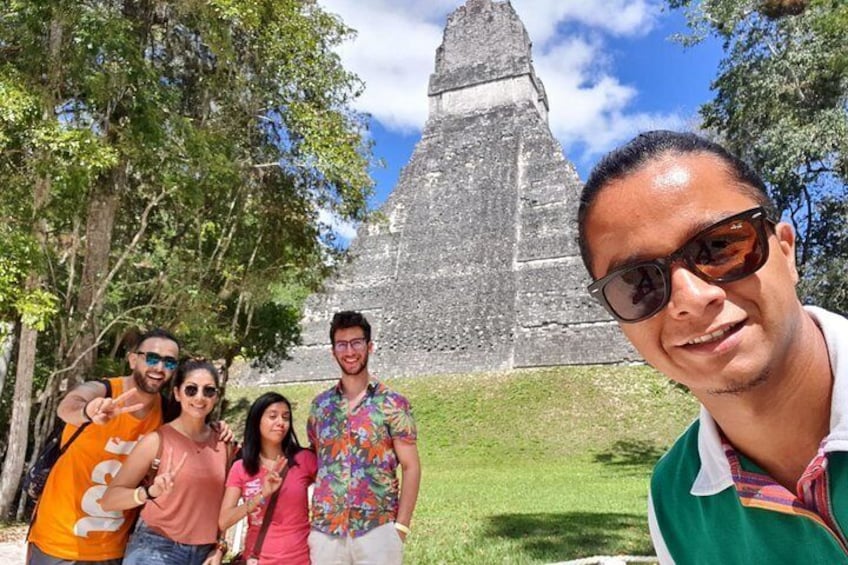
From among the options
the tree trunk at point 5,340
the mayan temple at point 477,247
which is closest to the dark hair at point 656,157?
the tree trunk at point 5,340

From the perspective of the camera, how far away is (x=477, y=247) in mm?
22172

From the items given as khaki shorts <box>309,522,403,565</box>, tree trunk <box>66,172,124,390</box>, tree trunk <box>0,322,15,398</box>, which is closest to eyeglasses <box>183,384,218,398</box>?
khaki shorts <box>309,522,403,565</box>

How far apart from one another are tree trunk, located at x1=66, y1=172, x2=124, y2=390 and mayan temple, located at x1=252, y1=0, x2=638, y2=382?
10745 mm

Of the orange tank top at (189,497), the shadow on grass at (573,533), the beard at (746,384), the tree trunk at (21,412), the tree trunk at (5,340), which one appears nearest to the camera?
the beard at (746,384)

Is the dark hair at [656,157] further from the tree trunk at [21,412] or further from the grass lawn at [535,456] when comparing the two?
the tree trunk at [21,412]

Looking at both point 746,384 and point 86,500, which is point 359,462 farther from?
point 746,384

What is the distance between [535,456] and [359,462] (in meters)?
12.0

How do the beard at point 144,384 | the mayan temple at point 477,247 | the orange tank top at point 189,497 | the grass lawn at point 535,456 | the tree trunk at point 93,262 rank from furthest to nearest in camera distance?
the mayan temple at point 477,247 → the tree trunk at point 93,262 → the grass lawn at point 535,456 → the beard at point 144,384 → the orange tank top at point 189,497

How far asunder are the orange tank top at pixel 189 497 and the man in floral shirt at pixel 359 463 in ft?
1.33

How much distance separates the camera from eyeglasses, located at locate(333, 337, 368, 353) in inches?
110

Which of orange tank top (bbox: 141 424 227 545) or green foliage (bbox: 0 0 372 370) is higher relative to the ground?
green foliage (bbox: 0 0 372 370)

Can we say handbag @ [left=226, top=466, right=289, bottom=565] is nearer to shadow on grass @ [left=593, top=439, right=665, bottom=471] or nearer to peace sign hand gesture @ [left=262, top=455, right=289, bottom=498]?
peace sign hand gesture @ [left=262, top=455, right=289, bottom=498]

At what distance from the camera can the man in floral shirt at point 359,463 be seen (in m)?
2.63

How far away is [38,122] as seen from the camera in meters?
5.39
